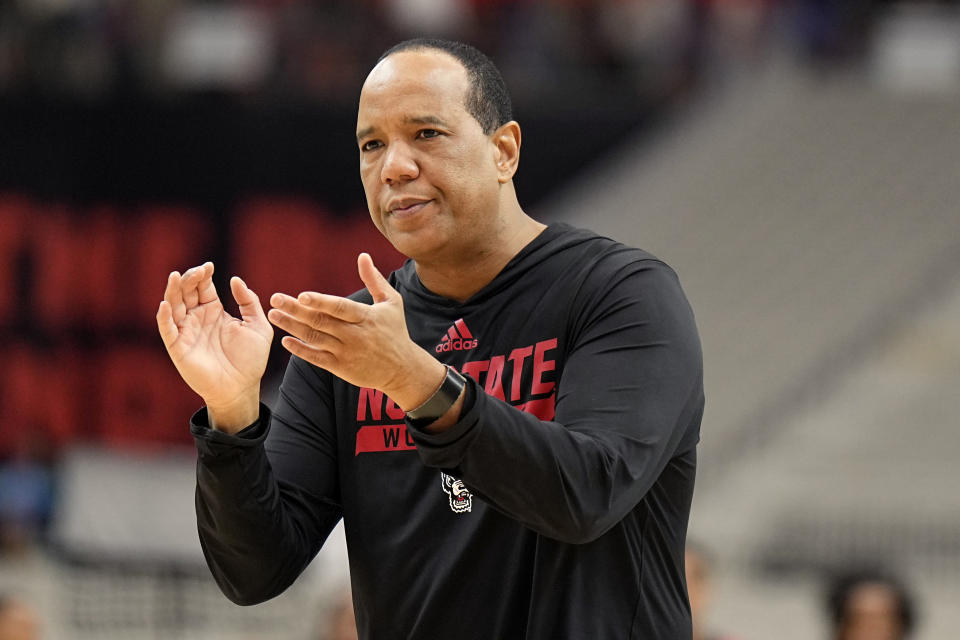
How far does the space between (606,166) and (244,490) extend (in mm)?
8587

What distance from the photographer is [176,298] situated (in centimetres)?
232

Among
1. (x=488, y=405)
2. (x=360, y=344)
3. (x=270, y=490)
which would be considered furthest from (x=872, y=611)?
(x=360, y=344)

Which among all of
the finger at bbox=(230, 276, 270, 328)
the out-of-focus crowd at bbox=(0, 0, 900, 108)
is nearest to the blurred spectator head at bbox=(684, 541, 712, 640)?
the finger at bbox=(230, 276, 270, 328)

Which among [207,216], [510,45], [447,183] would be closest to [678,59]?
[510,45]

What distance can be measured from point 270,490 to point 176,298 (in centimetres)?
33

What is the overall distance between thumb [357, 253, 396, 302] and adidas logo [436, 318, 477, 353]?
39 cm

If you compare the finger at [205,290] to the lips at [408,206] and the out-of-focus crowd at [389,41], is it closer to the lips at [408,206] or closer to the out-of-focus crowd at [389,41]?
the lips at [408,206]

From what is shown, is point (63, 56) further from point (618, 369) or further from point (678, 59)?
point (618, 369)

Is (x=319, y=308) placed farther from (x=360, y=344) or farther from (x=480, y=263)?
(x=480, y=263)

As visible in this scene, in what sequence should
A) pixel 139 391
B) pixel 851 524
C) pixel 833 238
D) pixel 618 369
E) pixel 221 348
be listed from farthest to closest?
1. pixel 833 238
2. pixel 139 391
3. pixel 851 524
4. pixel 221 348
5. pixel 618 369

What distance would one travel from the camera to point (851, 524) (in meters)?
9.69

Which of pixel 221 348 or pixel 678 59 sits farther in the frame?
pixel 678 59

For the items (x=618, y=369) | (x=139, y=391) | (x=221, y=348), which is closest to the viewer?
(x=618, y=369)

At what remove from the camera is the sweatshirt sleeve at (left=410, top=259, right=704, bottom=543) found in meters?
1.99
